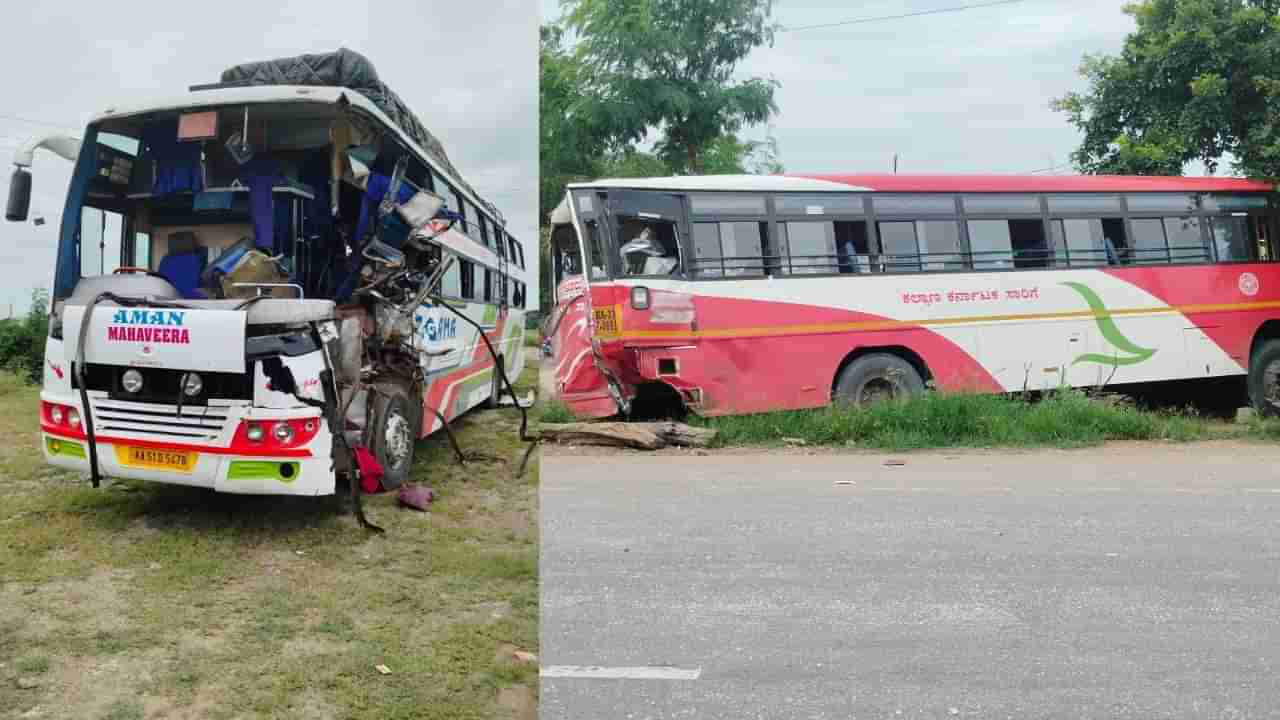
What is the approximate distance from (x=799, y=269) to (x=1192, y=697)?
5.64 metres

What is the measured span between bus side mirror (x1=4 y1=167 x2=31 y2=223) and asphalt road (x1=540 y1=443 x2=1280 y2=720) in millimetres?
1588

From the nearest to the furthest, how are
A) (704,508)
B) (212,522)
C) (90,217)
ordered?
(90,217), (212,522), (704,508)

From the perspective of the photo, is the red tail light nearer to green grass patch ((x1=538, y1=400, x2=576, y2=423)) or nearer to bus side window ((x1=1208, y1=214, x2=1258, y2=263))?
green grass patch ((x1=538, y1=400, x2=576, y2=423))

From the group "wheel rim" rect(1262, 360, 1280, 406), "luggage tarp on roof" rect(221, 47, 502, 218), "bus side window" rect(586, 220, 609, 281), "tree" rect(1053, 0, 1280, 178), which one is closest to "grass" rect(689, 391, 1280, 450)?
"bus side window" rect(586, 220, 609, 281)

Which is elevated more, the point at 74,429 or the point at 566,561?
the point at 74,429

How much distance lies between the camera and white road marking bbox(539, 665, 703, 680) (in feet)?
9.91

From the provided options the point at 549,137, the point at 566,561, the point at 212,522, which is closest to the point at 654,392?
the point at 549,137

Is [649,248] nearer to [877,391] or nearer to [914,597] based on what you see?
[877,391]

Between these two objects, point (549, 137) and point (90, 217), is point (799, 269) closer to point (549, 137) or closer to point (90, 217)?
point (549, 137)

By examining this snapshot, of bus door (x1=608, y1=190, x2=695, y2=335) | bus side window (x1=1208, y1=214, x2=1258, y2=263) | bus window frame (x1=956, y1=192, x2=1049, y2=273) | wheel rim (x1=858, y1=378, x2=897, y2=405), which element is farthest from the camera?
bus side window (x1=1208, y1=214, x2=1258, y2=263)

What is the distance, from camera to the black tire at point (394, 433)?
4691mm

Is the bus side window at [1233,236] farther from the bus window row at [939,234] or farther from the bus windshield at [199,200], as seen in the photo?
the bus windshield at [199,200]

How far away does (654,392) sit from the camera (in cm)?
877

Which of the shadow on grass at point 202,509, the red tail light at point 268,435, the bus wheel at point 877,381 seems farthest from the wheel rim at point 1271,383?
the red tail light at point 268,435
